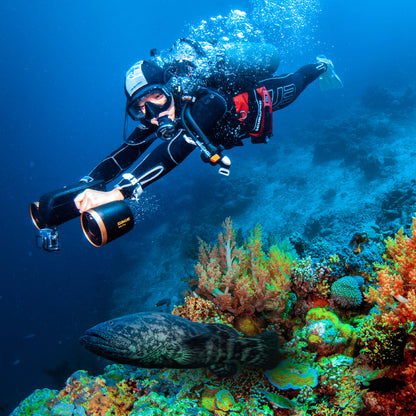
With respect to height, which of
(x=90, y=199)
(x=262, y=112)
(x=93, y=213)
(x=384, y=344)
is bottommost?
(x=384, y=344)

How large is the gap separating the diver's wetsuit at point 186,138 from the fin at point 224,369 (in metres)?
2.09

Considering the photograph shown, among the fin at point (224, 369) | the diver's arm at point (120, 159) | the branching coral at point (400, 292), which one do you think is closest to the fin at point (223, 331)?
the fin at point (224, 369)

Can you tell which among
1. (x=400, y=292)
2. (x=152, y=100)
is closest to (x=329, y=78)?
(x=152, y=100)

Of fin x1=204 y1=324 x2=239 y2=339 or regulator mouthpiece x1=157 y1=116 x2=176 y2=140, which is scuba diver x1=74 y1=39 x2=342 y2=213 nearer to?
regulator mouthpiece x1=157 y1=116 x2=176 y2=140

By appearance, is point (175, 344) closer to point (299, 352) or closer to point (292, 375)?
point (292, 375)

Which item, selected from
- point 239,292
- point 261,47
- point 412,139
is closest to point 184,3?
point 412,139

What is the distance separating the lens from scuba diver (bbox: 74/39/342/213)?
9.72 ft

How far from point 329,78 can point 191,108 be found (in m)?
6.46

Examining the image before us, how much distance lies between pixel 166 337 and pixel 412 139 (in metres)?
15.9

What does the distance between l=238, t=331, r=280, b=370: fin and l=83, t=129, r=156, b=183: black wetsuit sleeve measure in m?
3.26

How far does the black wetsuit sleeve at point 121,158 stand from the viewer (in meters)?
4.05

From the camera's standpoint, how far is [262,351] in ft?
7.84

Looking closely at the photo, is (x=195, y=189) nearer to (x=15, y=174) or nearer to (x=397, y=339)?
(x=397, y=339)

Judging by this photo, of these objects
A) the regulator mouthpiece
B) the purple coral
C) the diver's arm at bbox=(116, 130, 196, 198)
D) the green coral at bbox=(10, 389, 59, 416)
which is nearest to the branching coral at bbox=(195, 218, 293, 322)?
the purple coral
